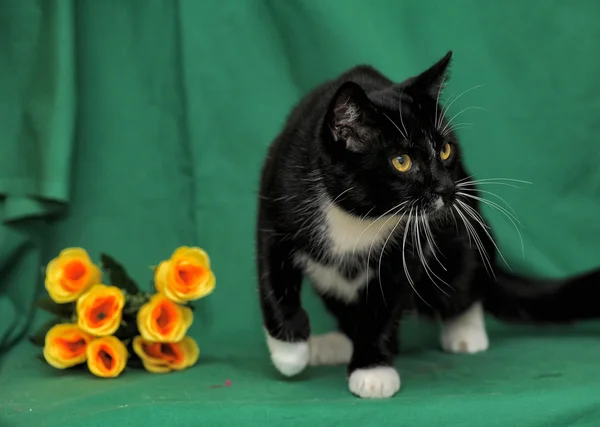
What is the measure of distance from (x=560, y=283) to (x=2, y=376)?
1.15 metres

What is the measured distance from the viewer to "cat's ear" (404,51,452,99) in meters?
1.19

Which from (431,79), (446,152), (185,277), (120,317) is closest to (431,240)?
(446,152)

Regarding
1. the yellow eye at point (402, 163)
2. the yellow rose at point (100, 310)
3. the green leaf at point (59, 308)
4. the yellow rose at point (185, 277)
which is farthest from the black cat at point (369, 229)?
the green leaf at point (59, 308)

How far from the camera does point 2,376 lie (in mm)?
1393

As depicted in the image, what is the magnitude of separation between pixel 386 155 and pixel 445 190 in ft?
0.35

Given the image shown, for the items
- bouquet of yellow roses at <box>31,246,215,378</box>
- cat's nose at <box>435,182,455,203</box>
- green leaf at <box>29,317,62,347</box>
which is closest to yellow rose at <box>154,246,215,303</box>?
bouquet of yellow roses at <box>31,246,215,378</box>

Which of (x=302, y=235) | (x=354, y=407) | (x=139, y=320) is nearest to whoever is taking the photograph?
(x=354, y=407)

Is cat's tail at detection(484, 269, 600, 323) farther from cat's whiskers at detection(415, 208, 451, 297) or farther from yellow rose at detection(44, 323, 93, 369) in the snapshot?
yellow rose at detection(44, 323, 93, 369)

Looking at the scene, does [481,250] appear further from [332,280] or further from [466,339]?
[332,280]

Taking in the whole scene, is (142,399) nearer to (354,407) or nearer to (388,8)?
(354,407)

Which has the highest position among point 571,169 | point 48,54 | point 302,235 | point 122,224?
point 48,54

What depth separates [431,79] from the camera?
1.21 metres

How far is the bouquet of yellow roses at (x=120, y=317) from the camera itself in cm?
137

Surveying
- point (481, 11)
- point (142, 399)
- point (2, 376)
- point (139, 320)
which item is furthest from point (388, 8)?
point (2, 376)
